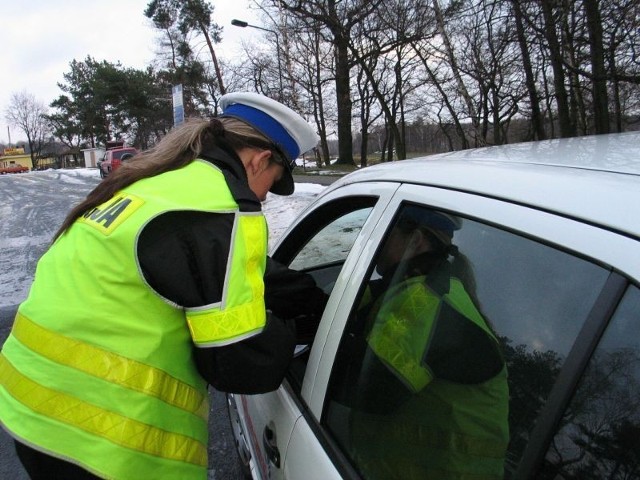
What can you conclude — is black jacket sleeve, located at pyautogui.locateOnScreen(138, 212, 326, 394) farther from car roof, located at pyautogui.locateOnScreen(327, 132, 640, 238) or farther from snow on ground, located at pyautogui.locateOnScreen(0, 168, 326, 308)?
snow on ground, located at pyautogui.locateOnScreen(0, 168, 326, 308)

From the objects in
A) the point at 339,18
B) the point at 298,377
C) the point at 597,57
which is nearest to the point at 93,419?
the point at 298,377

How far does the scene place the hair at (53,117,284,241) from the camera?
1.31 metres

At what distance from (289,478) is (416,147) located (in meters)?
64.0

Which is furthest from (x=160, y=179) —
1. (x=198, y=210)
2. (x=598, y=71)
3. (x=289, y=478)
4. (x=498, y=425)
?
(x=598, y=71)

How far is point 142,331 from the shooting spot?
111 cm

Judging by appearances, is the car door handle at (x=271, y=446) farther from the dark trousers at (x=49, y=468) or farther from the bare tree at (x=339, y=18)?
the bare tree at (x=339, y=18)

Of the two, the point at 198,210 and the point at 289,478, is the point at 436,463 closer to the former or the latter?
the point at 289,478

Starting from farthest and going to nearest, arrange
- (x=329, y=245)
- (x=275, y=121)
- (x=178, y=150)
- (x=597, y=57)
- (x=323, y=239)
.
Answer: (x=597, y=57) < (x=329, y=245) < (x=323, y=239) < (x=275, y=121) < (x=178, y=150)

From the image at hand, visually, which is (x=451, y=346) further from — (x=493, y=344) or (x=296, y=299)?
(x=296, y=299)

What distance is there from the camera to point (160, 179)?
4.00 ft

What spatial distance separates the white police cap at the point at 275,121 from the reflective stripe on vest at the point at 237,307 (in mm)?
433

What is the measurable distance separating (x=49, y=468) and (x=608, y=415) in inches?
49.0

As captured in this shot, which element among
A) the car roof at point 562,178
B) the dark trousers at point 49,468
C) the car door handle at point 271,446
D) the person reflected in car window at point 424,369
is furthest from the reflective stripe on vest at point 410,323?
the dark trousers at point 49,468

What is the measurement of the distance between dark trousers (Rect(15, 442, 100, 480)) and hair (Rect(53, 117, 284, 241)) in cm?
58
